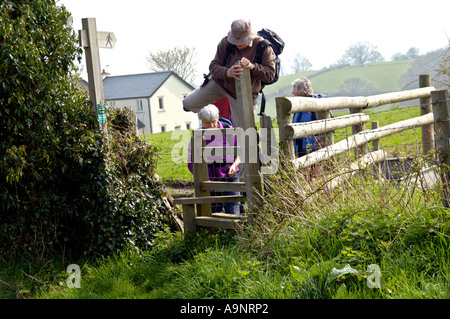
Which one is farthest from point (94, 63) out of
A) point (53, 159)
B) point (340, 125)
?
point (340, 125)

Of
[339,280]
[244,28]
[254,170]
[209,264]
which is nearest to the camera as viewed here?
[339,280]

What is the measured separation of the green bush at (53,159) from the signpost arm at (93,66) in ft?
0.36

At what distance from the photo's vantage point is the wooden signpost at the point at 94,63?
588 centimetres

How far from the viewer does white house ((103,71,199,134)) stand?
5631cm

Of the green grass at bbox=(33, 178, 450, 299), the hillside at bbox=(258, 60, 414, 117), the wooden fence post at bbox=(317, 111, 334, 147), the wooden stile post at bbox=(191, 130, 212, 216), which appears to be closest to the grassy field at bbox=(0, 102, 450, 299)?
the green grass at bbox=(33, 178, 450, 299)

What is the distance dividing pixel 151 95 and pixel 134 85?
326 centimetres

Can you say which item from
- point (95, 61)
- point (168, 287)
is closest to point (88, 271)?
point (168, 287)

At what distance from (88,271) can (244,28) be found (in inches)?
129

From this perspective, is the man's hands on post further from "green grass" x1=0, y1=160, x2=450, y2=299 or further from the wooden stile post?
"green grass" x1=0, y1=160, x2=450, y2=299

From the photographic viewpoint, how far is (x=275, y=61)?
19.3 feet

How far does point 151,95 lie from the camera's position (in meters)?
56.0

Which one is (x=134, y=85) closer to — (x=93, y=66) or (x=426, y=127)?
(x=426, y=127)
